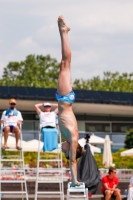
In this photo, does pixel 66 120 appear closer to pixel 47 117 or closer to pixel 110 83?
pixel 47 117

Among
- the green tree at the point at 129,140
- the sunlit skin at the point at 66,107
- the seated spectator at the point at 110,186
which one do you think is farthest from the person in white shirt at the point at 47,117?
the green tree at the point at 129,140

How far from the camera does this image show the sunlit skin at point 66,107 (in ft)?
31.9

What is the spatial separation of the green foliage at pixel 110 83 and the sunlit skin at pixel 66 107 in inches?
2337

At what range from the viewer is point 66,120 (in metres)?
9.73

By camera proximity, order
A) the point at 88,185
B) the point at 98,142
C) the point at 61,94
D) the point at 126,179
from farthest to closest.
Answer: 1. the point at 98,142
2. the point at 126,179
3. the point at 88,185
4. the point at 61,94

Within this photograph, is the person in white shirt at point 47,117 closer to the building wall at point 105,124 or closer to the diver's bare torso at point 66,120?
the diver's bare torso at point 66,120

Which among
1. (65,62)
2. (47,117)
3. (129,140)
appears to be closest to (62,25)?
(65,62)

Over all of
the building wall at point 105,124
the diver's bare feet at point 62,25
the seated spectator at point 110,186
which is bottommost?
the seated spectator at point 110,186

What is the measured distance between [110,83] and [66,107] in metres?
63.7

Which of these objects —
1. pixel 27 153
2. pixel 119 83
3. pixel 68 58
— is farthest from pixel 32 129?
pixel 119 83

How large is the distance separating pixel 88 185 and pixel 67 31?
25.2ft

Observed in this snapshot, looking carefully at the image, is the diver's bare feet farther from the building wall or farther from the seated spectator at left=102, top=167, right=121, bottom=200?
the building wall

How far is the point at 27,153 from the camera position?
97.2 feet

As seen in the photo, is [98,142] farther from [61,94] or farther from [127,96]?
[61,94]
